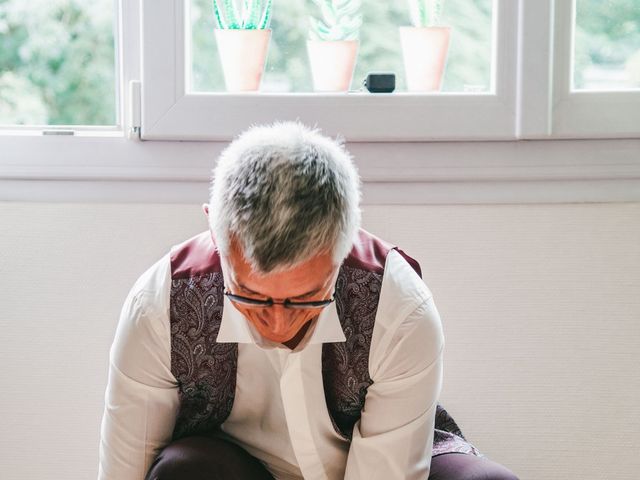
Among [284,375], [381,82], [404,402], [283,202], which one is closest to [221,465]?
[284,375]

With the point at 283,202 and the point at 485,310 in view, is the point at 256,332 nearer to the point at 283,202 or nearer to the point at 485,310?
the point at 283,202

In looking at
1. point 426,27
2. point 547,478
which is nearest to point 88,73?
point 426,27

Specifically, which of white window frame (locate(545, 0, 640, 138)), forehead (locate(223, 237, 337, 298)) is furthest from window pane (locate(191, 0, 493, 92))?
forehead (locate(223, 237, 337, 298))

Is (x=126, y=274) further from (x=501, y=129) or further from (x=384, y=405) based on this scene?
(x=501, y=129)

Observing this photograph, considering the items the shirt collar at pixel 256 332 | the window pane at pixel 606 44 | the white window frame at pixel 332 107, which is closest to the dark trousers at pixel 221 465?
the shirt collar at pixel 256 332

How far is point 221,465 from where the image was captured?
137 cm

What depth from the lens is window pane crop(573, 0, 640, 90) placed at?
186cm

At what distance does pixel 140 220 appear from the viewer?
6.12 ft

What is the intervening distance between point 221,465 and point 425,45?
99 centimetres

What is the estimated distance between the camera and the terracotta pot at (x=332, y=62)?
1837 mm

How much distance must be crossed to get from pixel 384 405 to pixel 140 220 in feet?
2.47

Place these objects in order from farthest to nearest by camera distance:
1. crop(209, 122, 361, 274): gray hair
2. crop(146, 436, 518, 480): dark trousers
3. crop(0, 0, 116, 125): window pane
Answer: crop(0, 0, 116, 125): window pane
crop(146, 436, 518, 480): dark trousers
crop(209, 122, 361, 274): gray hair

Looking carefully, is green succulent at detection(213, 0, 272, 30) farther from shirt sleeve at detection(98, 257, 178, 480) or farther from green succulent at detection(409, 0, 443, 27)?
shirt sleeve at detection(98, 257, 178, 480)

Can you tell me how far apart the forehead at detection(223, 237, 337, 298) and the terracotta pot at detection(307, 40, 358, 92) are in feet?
2.51
